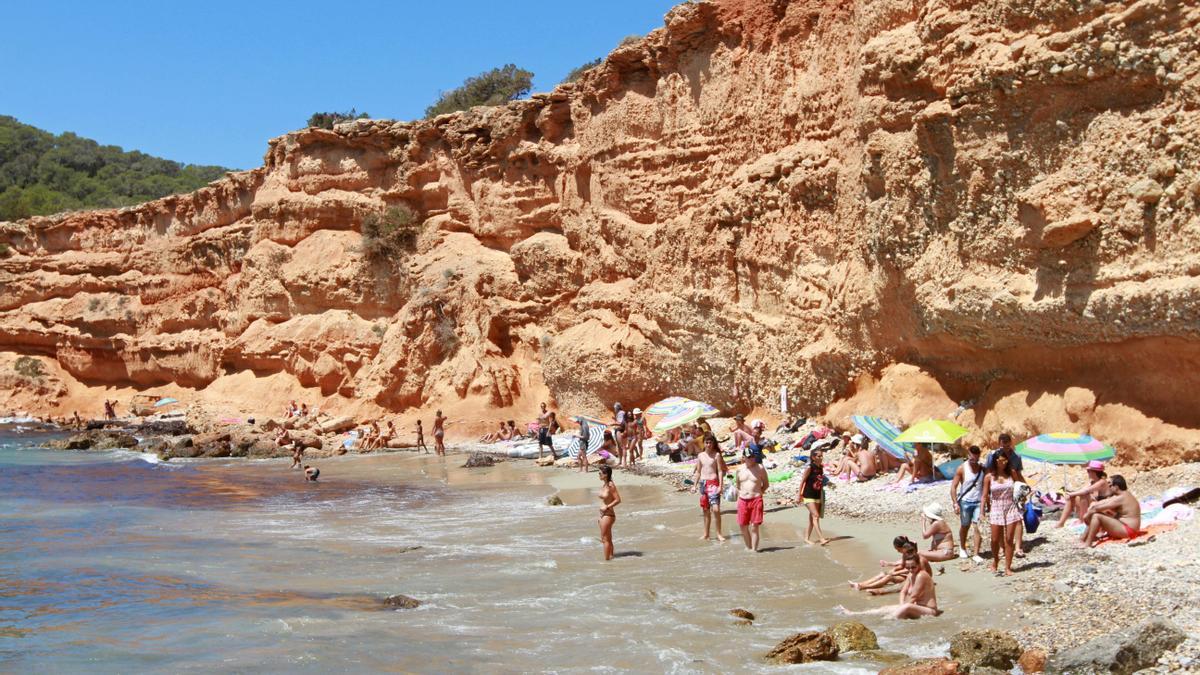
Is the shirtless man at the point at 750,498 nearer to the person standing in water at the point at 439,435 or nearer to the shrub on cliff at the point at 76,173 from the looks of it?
the person standing in water at the point at 439,435

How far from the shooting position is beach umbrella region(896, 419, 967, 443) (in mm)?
12055

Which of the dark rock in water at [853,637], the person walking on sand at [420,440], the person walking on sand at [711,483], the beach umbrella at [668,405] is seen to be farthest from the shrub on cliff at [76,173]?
the dark rock in water at [853,637]

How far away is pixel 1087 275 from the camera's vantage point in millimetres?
11977

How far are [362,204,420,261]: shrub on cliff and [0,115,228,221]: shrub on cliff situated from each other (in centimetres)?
2803

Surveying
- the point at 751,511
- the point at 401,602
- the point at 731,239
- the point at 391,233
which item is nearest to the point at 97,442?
the point at 391,233

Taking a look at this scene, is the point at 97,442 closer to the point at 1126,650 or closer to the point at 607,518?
the point at 607,518

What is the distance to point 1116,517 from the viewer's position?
907 cm

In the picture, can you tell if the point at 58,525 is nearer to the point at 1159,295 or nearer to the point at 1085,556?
the point at 1085,556

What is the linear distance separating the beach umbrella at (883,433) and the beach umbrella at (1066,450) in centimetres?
298

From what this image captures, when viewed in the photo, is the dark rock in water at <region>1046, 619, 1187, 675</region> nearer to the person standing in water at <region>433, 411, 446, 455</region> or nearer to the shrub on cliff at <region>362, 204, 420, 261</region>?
the person standing in water at <region>433, 411, 446, 455</region>

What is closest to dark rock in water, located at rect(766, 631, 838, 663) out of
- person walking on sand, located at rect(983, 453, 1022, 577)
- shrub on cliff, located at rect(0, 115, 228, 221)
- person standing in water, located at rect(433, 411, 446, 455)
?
person walking on sand, located at rect(983, 453, 1022, 577)

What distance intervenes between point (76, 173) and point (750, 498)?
67584 mm

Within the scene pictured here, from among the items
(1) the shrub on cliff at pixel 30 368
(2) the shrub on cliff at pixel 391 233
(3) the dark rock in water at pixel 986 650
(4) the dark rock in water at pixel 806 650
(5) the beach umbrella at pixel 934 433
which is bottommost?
(4) the dark rock in water at pixel 806 650

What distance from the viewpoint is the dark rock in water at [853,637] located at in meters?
7.07
